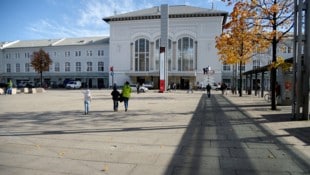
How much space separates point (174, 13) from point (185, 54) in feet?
34.4

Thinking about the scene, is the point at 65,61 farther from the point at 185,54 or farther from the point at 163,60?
the point at 163,60

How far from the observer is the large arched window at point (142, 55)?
254ft

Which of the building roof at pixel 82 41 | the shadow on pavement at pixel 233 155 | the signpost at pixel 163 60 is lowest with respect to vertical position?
the shadow on pavement at pixel 233 155

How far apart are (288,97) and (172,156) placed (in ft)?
54.6

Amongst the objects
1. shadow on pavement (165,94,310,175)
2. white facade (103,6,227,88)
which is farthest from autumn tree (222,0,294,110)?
white facade (103,6,227,88)

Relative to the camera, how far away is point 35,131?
10141 mm

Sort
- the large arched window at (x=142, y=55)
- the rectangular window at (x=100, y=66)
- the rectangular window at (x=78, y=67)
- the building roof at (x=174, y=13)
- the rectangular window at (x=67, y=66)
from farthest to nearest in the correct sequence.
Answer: the rectangular window at (x=67, y=66)
the rectangular window at (x=78, y=67)
the rectangular window at (x=100, y=66)
the large arched window at (x=142, y=55)
the building roof at (x=174, y=13)

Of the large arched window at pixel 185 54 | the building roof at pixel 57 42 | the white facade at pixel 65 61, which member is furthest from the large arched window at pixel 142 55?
the building roof at pixel 57 42

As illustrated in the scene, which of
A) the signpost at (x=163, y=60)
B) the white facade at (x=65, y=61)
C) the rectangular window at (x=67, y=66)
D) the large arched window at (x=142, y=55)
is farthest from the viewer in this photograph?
the rectangular window at (x=67, y=66)

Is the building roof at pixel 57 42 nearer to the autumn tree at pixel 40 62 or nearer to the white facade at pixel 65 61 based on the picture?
the white facade at pixel 65 61

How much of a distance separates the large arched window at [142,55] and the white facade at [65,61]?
1142cm

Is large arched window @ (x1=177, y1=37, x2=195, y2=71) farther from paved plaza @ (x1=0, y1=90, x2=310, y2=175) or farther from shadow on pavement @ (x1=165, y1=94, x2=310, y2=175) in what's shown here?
shadow on pavement @ (x1=165, y1=94, x2=310, y2=175)

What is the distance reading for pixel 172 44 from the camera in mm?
75438

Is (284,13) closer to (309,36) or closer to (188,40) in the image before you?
(309,36)
